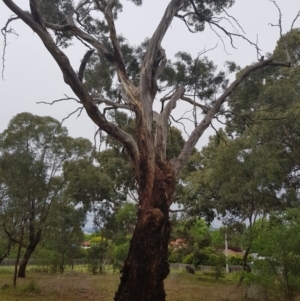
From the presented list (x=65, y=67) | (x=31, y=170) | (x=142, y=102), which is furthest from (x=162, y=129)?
(x=31, y=170)

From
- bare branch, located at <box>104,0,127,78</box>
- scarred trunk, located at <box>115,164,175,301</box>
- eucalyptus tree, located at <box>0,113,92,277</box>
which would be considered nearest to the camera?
scarred trunk, located at <box>115,164,175,301</box>

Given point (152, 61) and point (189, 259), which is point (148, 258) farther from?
point (189, 259)

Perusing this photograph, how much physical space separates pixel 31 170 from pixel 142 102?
694cm

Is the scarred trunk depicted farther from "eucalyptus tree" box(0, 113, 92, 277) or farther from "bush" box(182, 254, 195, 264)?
"bush" box(182, 254, 195, 264)

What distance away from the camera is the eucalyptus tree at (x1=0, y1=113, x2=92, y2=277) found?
1287 cm

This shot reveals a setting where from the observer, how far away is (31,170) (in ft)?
42.8

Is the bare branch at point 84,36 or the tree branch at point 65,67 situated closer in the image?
the tree branch at point 65,67

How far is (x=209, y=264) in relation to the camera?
23781mm

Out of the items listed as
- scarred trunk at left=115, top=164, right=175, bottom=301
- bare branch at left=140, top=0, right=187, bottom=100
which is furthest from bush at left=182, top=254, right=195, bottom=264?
scarred trunk at left=115, top=164, right=175, bottom=301

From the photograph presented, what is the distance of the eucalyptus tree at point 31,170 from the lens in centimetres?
1287

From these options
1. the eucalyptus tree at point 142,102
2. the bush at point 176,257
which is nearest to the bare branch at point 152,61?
the eucalyptus tree at point 142,102

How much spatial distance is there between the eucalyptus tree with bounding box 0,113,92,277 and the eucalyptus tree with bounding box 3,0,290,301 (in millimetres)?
3424

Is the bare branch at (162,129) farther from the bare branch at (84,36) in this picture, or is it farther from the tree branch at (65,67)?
the bare branch at (84,36)

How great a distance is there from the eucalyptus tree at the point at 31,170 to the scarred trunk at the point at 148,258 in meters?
6.03
